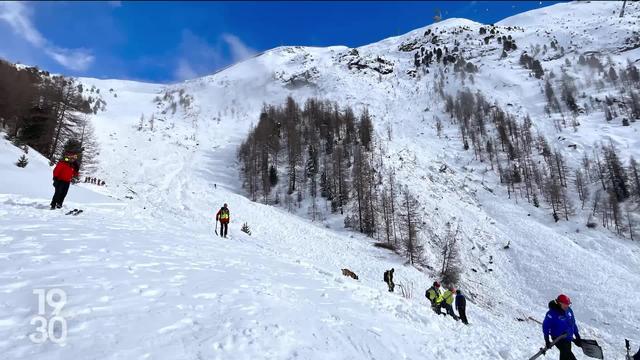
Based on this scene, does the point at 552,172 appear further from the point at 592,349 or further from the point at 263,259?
the point at 592,349

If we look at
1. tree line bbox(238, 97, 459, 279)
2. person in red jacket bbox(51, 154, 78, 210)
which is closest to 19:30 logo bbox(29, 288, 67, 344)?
person in red jacket bbox(51, 154, 78, 210)

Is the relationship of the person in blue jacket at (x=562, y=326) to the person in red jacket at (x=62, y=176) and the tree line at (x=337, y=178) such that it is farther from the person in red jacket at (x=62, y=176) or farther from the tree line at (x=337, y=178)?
the tree line at (x=337, y=178)

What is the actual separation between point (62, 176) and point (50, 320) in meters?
11.4

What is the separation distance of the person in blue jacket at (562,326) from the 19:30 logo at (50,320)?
9.92 metres

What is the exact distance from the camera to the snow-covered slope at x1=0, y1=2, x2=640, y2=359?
6148 mm

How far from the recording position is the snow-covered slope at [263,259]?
615 centimetres

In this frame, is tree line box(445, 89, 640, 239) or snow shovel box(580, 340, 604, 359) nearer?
snow shovel box(580, 340, 604, 359)

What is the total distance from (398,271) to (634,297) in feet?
88.6

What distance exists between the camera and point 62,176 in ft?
47.2

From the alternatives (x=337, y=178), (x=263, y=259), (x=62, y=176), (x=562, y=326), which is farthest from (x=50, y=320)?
(x=337, y=178)

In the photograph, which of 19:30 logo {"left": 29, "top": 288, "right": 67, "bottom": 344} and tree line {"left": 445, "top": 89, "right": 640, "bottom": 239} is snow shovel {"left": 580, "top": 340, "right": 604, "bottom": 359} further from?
tree line {"left": 445, "top": 89, "right": 640, "bottom": 239}

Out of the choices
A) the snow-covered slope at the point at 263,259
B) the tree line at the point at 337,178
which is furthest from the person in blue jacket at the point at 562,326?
the tree line at the point at 337,178

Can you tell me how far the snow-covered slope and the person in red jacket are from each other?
0.75 m

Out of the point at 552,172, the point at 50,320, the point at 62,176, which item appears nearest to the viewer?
the point at 50,320
